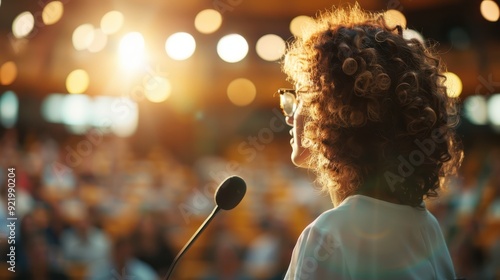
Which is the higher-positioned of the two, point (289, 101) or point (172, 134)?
point (289, 101)

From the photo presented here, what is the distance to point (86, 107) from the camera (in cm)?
1063

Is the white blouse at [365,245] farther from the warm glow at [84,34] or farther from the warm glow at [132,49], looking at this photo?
the warm glow at [84,34]

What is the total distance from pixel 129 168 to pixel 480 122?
19.1ft

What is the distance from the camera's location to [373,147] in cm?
113

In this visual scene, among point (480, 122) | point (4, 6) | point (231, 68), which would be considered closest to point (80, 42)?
point (4, 6)

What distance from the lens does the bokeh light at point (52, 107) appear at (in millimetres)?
10823

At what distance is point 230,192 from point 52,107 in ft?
33.4

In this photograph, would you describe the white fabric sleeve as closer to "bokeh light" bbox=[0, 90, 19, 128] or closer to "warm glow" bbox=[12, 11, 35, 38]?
"warm glow" bbox=[12, 11, 35, 38]

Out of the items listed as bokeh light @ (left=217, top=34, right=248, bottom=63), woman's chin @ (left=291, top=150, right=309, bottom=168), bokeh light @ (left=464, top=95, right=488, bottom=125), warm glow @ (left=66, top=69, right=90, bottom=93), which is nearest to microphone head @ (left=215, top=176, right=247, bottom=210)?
woman's chin @ (left=291, top=150, right=309, bottom=168)

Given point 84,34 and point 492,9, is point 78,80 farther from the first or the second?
point 492,9

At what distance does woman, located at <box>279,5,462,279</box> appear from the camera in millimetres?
1011

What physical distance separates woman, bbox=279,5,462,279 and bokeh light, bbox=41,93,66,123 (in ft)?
33.4

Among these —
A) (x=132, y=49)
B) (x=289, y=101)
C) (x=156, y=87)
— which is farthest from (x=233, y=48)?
(x=289, y=101)

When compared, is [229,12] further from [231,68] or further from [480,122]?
[480,122]
